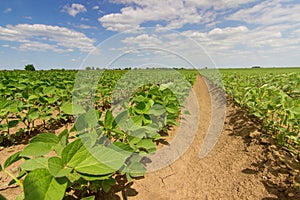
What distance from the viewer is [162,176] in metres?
2.32

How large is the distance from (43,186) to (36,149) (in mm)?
298

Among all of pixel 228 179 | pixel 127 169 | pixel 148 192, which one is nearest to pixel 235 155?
pixel 228 179

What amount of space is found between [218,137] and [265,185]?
168 cm

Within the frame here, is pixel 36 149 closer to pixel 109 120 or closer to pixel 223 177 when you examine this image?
pixel 109 120

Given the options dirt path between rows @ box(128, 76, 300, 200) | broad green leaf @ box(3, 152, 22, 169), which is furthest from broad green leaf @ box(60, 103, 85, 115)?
dirt path between rows @ box(128, 76, 300, 200)

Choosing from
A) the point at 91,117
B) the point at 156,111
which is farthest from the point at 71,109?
the point at 156,111

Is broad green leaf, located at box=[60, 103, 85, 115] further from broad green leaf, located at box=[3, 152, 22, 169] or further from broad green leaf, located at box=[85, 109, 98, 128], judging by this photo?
broad green leaf, located at box=[3, 152, 22, 169]

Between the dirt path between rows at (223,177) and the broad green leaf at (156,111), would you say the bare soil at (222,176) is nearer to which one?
the dirt path between rows at (223,177)

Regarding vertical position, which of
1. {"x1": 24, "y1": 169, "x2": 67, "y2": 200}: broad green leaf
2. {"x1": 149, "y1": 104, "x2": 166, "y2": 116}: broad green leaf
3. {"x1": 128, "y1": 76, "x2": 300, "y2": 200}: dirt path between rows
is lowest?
{"x1": 128, "y1": 76, "x2": 300, "y2": 200}: dirt path between rows

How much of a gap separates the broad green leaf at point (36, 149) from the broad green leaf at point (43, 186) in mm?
228

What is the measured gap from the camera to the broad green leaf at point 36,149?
41.9 inches

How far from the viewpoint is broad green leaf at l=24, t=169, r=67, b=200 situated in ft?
2.62

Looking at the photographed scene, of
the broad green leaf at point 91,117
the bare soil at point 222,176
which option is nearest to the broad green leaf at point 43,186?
the broad green leaf at point 91,117

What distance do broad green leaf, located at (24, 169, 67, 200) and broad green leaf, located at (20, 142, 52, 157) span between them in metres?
0.23
